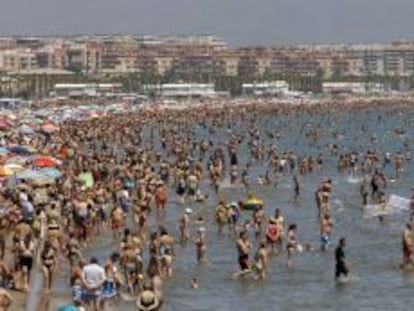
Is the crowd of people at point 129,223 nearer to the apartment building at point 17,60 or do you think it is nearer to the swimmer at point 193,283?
the swimmer at point 193,283

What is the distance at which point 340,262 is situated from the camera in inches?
852

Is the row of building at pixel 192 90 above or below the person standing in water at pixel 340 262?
below

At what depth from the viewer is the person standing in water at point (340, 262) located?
2145cm

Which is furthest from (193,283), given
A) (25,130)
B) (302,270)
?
(25,130)

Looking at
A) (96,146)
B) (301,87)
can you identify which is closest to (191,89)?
(301,87)

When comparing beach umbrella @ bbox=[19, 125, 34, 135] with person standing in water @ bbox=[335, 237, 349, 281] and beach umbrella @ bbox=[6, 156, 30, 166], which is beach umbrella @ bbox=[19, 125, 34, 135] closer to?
A: beach umbrella @ bbox=[6, 156, 30, 166]

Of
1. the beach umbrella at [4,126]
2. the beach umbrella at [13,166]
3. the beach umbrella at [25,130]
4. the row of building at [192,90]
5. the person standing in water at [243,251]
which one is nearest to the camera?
the person standing in water at [243,251]

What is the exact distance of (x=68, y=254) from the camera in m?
21.3

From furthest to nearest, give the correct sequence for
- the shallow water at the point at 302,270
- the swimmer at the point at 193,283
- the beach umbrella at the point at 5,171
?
the beach umbrella at the point at 5,171 < the swimmer at the point at 193,283 < the shallow water at the point at 302,270

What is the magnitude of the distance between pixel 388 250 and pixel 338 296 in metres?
5.53

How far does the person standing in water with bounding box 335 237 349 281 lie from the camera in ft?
70.4

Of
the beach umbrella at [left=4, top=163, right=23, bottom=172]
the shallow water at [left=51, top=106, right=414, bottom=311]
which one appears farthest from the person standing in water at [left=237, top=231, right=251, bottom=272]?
the beach umbrella at [left=4, top=163, right=23, bottom=172]

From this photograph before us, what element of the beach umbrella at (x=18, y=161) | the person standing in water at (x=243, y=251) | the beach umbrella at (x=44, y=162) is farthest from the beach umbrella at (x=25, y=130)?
the person standing in water at (x=243, y=251)

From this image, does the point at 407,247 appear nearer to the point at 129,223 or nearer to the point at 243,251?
the point at 243,251
